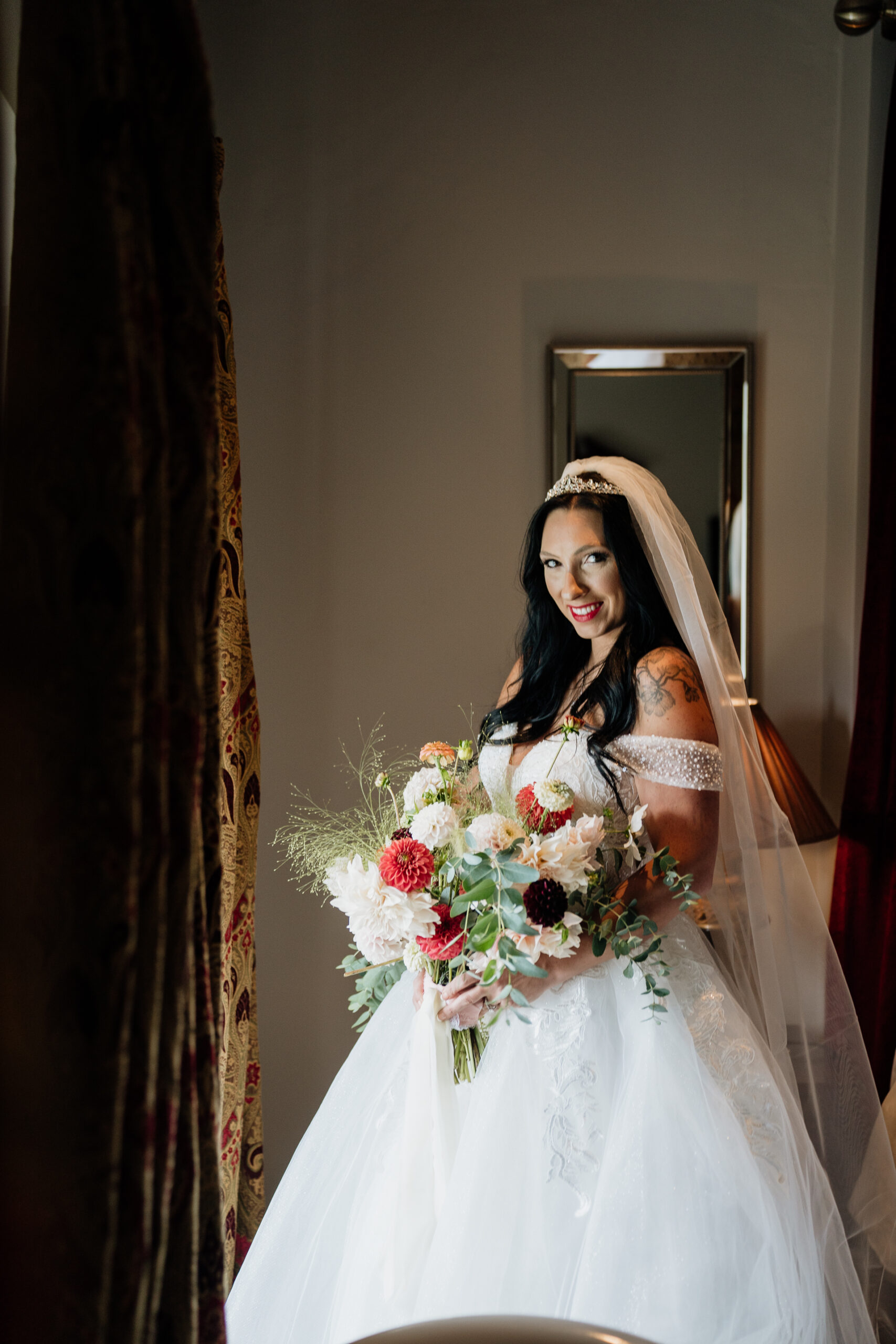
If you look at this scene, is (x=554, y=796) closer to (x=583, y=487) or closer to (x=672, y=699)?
(x=672, y=699)

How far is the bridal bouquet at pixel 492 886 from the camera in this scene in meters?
1.33

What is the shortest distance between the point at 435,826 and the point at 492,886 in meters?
0.16

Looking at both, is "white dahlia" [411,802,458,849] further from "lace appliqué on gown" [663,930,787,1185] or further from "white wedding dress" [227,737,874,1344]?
"lace appliqué on gown" [663,930,787,1185]

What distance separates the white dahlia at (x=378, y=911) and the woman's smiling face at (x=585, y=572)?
74 cm

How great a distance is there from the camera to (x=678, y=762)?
1582 millimetres

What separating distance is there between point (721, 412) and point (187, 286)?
6.59 ft

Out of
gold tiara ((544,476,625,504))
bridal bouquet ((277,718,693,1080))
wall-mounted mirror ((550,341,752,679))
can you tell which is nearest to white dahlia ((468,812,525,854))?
bridal bouquet ((277,718,693,1080))

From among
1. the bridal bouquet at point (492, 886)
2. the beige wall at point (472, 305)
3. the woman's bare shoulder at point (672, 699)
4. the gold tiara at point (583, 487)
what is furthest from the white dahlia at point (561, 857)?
the beige wall at point (472, 305)

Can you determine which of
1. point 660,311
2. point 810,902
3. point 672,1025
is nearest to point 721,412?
point 660,311

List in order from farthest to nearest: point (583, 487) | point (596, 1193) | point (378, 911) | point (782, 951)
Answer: point (583, 487) → point (782, 951) → point (378, 911) → point (596, 1193)

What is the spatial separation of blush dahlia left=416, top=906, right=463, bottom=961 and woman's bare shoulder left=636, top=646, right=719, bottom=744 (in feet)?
1.76

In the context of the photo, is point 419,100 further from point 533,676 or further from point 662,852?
point 662,852

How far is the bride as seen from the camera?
50.1 inches

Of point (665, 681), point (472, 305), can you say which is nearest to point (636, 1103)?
point (665, 681)
